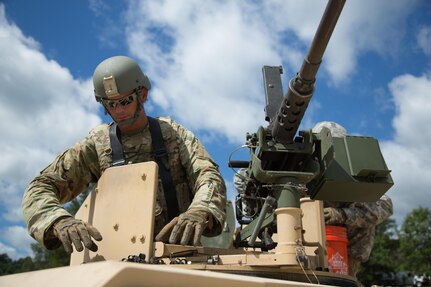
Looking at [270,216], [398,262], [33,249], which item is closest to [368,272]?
[398,262]

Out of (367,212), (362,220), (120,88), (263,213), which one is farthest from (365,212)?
(120,88)

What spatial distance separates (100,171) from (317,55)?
7.11 ft

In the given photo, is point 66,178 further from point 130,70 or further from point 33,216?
point 130,70

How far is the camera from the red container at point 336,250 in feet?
16.7

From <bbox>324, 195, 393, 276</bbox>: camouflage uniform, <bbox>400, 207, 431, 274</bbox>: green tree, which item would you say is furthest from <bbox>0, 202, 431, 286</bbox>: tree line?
<bbox>324, 195, 393, 276</bbox>: camouflage uniform

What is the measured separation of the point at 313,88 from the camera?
13.5ft

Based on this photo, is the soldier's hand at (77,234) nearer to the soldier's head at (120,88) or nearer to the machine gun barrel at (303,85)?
the soldier's head at (120,88)

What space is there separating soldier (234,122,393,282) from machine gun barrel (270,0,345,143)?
1.79 meters

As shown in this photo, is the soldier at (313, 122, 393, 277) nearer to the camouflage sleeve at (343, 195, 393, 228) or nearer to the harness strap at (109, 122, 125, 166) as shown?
the camouflage sleeve at (343, 195, 393, 228)

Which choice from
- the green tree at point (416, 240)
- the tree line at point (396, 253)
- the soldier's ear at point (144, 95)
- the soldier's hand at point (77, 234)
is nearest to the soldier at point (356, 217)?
the soldier's ear at point (144, 95)

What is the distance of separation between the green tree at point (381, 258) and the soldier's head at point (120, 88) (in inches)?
1924

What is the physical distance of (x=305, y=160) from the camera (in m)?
4.26

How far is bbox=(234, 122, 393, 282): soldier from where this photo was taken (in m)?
6.16

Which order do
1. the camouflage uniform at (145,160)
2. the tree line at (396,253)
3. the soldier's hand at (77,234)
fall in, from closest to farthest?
the soldier's hand at (77,234)
the camouflage uniform at (145,160)
the tree line at (396,253)
